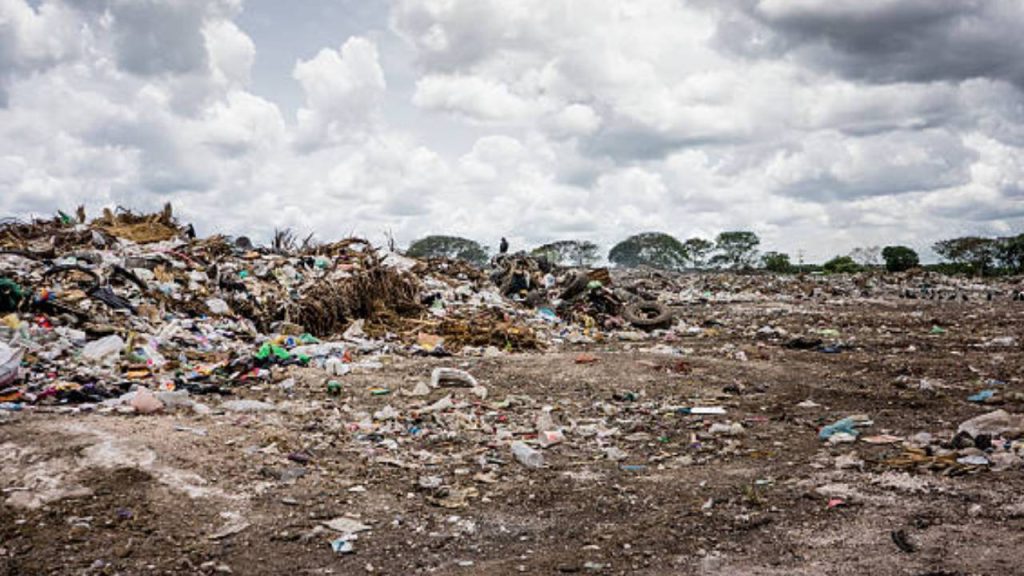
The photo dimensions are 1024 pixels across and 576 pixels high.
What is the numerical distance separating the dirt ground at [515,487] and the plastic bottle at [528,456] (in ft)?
0.28

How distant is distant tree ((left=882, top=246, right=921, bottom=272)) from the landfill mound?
1837 cm

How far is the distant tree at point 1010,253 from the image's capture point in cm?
2472

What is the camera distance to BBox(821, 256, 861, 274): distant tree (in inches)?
1035

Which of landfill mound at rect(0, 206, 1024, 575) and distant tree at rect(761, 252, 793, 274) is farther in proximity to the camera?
distant tree at rect(761, 252, 793, 274)

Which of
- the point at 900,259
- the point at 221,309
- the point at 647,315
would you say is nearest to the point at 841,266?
the point at 900,259

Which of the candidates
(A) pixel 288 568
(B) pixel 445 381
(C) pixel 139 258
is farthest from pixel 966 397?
(C) pixel 139 258

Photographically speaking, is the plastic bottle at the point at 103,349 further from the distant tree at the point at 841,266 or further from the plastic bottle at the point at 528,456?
the distant tree at the point at 841,266

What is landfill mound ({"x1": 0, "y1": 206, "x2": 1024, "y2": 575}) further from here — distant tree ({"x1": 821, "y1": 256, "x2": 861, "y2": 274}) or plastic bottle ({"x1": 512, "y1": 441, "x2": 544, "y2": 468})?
distant tree ({"x1": 821, "y1": 256, "x2": 861, "y2": 274})

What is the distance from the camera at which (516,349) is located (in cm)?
774

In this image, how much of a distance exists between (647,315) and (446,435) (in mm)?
7003

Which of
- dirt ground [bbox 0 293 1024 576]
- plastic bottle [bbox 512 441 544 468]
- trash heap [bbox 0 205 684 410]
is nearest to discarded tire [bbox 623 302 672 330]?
trash heap [bbox 0 205 684 410]

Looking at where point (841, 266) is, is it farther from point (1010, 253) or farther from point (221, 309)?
point (221, 309)

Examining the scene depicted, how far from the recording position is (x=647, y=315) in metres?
10.7

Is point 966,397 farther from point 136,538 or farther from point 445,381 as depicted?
point 136,538
